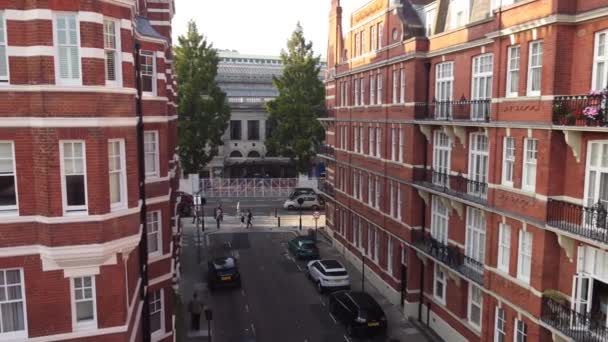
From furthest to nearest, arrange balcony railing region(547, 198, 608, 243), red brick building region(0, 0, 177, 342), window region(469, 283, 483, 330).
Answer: window region(469, 283, 483, 330) < balcony railing region(547, 198, 608, 243) < red brick building region(0, 0, 177, 342)

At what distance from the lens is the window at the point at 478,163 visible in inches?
745

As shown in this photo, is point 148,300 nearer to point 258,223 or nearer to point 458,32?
point 458,32

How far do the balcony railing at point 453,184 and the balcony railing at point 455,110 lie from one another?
90.2 inches

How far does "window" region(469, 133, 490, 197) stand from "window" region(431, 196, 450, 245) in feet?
8.22

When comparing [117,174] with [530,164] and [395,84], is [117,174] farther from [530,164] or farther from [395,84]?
[395,84]

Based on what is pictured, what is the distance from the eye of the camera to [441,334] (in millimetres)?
22234

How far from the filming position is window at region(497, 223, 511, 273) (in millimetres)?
16609

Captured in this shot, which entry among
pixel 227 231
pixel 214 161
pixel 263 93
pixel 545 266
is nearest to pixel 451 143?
pixel 545 266

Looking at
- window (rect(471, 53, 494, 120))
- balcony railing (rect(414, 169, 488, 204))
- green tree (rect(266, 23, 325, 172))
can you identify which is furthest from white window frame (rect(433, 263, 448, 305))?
green tree (rect(266, 23, 325, 172))

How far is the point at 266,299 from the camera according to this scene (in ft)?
88.4

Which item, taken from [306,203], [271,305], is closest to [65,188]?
[271,305]

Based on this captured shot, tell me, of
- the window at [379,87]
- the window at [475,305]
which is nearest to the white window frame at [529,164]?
the window at [475,305]

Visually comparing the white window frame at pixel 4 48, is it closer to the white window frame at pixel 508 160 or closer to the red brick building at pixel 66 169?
the red brick building at pixel 66 169

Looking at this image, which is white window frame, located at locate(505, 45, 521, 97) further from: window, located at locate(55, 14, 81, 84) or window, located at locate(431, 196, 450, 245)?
window, located at locate(55, 14, 81, 84)
